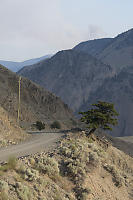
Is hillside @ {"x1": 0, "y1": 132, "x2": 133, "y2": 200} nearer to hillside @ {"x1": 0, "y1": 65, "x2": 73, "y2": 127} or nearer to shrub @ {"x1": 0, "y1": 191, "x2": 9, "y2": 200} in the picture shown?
shrub @ {"x1": 0, "y1": 191, "x2": 9, "y2": 200}

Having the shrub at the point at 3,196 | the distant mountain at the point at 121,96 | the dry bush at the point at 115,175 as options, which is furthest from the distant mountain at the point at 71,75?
the shrub at the point at 3,196

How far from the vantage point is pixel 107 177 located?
16594 mm

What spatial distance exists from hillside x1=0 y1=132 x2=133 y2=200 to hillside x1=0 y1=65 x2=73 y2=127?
36.6 metres

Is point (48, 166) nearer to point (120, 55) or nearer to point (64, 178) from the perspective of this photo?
point (64, 178)

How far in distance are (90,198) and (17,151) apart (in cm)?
621

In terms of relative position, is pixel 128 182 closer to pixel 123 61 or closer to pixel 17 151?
pixel 17 151

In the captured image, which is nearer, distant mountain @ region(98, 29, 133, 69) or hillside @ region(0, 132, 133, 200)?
hillside @ region(0, 132, 133, 200)

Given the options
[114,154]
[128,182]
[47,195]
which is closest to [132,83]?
[114,154]

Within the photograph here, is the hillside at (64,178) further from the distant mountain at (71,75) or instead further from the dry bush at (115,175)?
the distant mountain at (71,75)

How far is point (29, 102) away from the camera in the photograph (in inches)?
2648

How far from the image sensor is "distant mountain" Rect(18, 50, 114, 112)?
139875 millimetres

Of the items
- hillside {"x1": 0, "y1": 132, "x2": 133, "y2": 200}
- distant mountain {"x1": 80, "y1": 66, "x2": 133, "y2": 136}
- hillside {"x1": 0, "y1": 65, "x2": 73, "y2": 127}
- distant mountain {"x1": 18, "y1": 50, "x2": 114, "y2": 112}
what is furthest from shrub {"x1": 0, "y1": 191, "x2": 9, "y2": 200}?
distant mountain {"x1": 18, "y1": 50, "x2": 114, "y2": 112}

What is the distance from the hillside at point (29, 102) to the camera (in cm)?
5609

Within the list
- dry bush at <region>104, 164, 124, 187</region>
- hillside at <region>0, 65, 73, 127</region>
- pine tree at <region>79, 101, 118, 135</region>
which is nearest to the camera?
dry bush at <region>104, 164, 124, 187</region>
